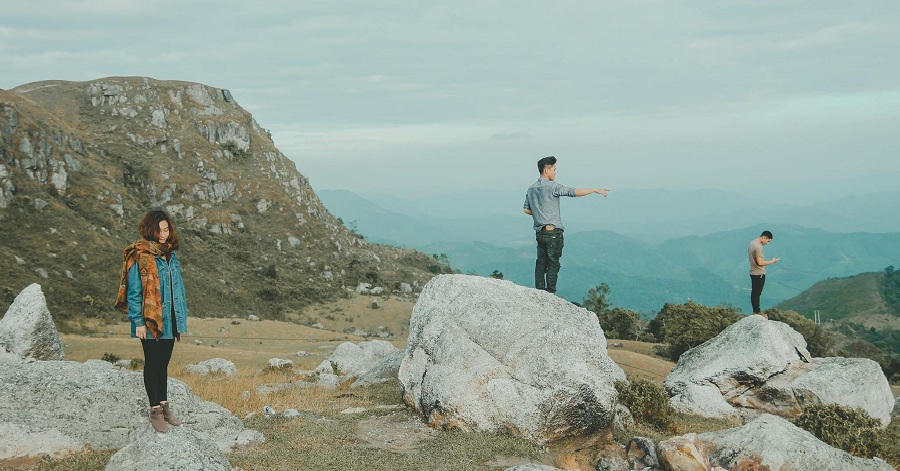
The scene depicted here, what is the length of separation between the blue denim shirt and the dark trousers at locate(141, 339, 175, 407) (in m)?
0.23

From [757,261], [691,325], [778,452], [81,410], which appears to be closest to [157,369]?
[81,410]

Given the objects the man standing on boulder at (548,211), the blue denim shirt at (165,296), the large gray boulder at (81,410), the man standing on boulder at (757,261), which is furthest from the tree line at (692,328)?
the blue denim shirt at (165,296)

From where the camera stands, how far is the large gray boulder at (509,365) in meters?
14.6

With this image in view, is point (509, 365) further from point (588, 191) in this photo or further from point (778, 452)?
point (778, 452)

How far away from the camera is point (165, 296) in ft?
35.7

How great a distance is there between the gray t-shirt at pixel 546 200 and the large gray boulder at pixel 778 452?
272 inches

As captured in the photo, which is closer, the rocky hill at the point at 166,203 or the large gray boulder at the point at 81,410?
the large gray boulder at the point at 81,410

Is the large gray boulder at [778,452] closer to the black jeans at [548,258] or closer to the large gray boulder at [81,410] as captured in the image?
the black jeans at [548,258]

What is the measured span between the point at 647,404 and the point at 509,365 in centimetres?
521

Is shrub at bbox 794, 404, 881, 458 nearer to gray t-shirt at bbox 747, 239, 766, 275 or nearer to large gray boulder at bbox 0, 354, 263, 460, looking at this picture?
gray t-shirt at bbox 747, 239, 766, 275

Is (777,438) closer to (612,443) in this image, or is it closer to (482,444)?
(612,443)

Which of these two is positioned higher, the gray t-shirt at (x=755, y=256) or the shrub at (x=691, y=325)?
the gray t-shirt at (x=755, y=256)

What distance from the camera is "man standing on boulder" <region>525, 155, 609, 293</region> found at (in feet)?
58.0

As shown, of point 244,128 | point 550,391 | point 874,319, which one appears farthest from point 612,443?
point 874,319
